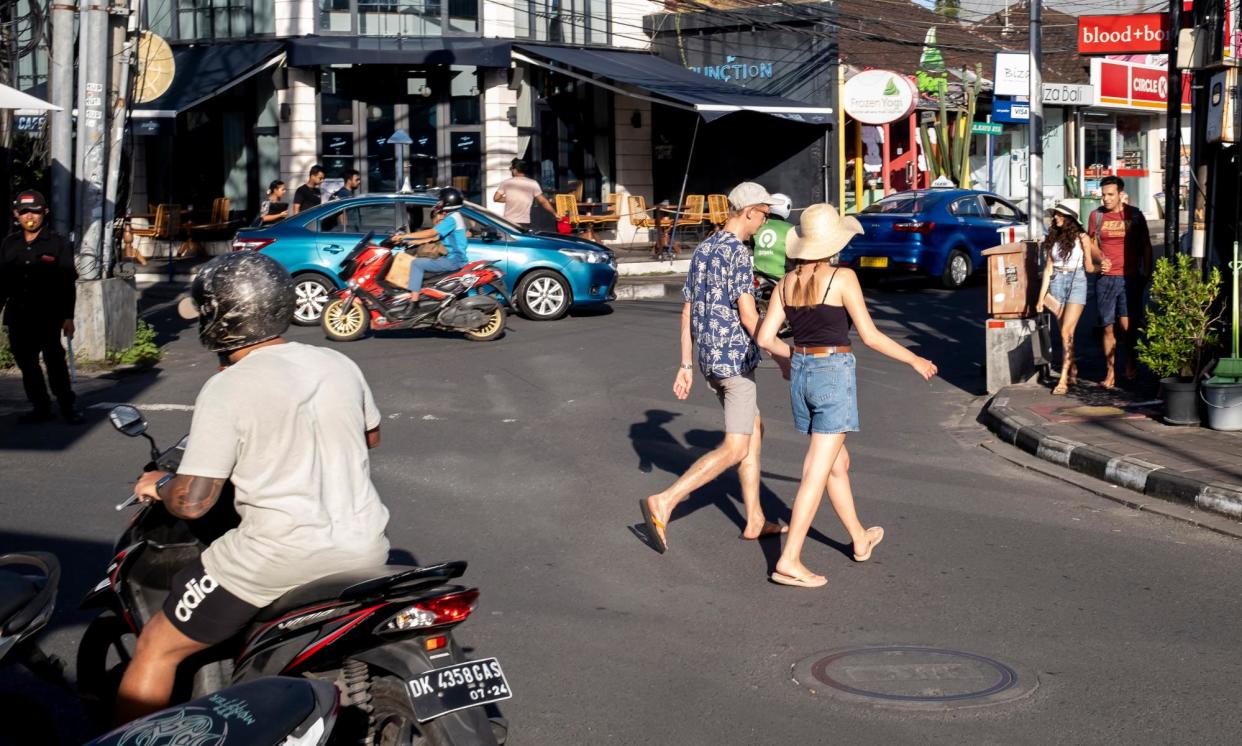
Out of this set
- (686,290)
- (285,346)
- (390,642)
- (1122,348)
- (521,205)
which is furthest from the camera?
(521,205)

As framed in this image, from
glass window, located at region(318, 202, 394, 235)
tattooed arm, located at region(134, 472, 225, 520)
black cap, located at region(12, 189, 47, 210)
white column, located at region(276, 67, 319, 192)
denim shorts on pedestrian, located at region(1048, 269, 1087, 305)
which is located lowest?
tattooed arm, located at region(134, 472, 225, 520)

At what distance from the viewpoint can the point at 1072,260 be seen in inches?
469

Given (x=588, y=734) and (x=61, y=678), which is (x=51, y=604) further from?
(x=588, y=734)

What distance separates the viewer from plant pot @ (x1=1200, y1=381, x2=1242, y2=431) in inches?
373

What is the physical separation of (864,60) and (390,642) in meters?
28.6

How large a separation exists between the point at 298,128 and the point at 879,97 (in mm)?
10417

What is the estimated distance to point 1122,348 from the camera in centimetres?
1403

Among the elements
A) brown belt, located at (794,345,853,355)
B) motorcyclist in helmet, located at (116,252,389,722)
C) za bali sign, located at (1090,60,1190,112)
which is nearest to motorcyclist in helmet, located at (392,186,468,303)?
brown belt, located at (794,345,853,355)

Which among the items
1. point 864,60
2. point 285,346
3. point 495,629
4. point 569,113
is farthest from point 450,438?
point 864,60

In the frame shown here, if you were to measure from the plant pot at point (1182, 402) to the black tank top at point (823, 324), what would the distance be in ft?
13.8

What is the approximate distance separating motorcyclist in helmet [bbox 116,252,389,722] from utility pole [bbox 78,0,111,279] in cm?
1108

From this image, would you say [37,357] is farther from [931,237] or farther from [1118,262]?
[931,237]

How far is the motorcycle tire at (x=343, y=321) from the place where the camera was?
1556 centimetres

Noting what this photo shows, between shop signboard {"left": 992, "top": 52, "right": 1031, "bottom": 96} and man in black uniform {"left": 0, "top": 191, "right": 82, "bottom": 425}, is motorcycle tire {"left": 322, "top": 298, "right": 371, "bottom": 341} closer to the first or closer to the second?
man in black uniform {"left": 0, "top": 191, "right": 82, "bottom": 425}
